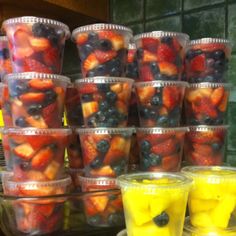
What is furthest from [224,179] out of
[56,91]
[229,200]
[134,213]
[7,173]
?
[7,173]

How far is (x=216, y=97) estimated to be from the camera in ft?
3.34

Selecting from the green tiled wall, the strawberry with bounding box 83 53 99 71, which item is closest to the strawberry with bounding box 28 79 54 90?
the strawberry with bounding box 83 53 99 71

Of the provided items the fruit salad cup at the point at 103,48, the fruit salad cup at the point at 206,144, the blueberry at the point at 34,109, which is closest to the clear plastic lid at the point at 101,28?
the fruit salad cup at the point at 103,48

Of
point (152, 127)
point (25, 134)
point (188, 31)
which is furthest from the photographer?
point (188, 31)

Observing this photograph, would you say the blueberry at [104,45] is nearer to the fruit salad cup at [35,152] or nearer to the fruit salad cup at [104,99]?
the fruit salad cup at [104,99]

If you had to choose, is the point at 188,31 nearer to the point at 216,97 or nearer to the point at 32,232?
the point at 216,97

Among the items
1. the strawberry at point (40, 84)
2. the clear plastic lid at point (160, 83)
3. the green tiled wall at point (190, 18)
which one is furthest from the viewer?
the green tiled wall at point (190, 18)

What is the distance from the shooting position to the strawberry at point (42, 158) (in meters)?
0.83

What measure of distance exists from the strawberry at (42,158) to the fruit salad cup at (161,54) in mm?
307

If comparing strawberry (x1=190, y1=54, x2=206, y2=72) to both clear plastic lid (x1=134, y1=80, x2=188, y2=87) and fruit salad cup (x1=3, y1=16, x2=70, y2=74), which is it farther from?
fruit salad cup (x1=3, y1=16, x2=70, y2=74)

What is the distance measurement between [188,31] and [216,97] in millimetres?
492

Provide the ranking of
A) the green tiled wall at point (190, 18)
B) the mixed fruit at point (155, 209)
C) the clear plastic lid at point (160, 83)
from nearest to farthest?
the mixed fruit at point (155, 209), the clear plastic lid at point (160, 83), the green tiled wall at point (190, 18)

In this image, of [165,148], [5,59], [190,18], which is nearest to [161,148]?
[165,148]

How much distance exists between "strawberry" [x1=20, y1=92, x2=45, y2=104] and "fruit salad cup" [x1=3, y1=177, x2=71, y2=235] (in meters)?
0.18
